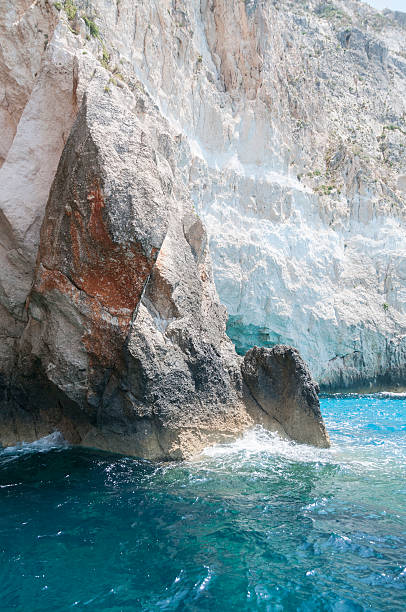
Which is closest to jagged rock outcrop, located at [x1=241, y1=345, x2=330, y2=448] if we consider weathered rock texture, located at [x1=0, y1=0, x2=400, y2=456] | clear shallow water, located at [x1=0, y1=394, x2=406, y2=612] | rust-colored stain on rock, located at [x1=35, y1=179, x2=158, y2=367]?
weathered rock texture, located at [x1=0, y1=0, x2=400, y2=456]

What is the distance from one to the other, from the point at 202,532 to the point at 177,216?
27.8 feet

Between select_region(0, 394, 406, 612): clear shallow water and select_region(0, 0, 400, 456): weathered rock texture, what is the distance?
63.3 inches

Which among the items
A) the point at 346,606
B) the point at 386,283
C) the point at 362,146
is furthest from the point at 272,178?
the point at 346,606

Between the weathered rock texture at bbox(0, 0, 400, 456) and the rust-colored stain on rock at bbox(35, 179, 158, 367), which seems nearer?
the rust-colored stain on rock at bbox(35, 179, 158, 367)

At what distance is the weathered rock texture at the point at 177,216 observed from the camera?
8688mm

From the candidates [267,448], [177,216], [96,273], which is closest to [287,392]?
[267,448]

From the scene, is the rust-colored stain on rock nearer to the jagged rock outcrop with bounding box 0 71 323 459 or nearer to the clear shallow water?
the jagged rock outcrop with bounding box 0 71 323 459

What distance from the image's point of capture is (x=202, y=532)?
577 centimetres

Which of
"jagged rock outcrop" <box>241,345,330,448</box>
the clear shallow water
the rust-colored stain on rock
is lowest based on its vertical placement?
the clear shallow water

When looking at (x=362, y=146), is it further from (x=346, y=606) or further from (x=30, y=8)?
(x=346, y=606)

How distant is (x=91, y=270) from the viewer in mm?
8398

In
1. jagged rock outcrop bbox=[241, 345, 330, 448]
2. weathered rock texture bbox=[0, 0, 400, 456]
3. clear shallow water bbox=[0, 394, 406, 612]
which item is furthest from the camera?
jagged rock outcrop bbox=[241, 345, 330, 448]

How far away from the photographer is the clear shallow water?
14.5 ft

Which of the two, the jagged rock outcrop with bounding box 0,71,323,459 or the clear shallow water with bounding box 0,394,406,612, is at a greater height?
the jagged rock outcrop with bounding box 0,71,323,459
